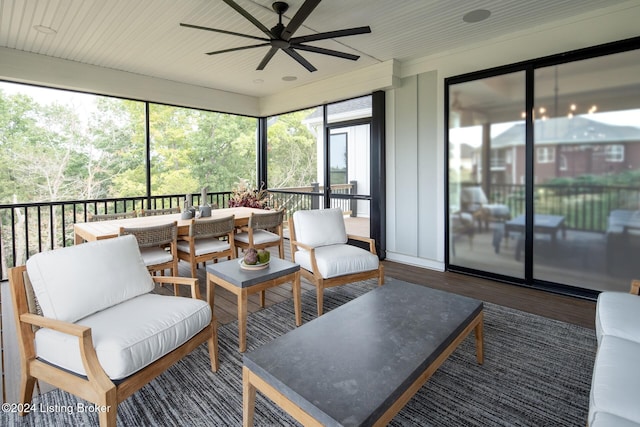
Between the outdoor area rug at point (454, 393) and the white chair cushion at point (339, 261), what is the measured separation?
0.80 meters

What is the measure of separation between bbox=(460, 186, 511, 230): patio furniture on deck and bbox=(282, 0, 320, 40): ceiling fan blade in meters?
2.78

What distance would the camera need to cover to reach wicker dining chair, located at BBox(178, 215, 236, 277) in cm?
356

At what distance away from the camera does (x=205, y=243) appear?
3896mm

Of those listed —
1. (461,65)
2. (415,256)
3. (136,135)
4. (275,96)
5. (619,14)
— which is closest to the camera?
(619,14)

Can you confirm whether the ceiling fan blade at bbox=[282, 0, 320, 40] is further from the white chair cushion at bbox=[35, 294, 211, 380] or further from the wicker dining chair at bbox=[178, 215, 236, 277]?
the white chair cushion at bbox=[35, 294, 211, 380]

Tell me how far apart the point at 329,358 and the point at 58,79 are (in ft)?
16.4

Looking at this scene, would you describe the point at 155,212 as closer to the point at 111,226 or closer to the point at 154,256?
the point at 111,226

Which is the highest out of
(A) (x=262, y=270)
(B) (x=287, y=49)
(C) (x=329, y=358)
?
(B) (x=287, y=49)

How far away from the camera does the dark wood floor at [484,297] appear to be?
3070 mm

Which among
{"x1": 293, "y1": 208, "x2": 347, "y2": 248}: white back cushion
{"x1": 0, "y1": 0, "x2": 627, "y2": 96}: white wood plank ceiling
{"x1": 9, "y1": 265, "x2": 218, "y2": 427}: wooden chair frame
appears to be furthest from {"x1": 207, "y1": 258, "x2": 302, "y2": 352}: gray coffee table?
{"x1": 0, "y1": 0, "x2": 627, "y2": 96}: white wood plank ceiling

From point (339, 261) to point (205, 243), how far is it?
5.43 ft

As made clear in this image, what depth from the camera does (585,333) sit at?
2.66 meters

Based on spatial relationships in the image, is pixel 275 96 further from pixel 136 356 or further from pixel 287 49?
pixel 136 356

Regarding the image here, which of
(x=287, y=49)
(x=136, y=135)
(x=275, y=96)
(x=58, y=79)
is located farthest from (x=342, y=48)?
(x=136, y=135)
